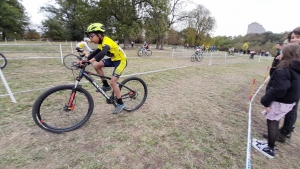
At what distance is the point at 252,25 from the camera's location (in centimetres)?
7788

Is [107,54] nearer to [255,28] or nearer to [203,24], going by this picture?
[203,24]

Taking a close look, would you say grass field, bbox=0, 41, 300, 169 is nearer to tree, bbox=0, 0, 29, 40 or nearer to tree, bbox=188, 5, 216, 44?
tree, bbox=188, 5, 216, 44

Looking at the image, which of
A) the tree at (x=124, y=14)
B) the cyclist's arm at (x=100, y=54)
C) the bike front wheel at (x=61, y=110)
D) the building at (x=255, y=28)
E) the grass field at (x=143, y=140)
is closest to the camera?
the grass field at (x=143, y=140)

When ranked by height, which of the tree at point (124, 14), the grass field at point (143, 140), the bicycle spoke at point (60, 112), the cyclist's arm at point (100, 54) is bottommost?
the grass field at point (143, 140)

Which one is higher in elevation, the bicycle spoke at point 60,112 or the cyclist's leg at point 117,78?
the cyclist's leg at point 117,78

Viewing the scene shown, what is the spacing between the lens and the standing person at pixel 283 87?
1.92 meters

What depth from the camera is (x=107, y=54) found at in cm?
274

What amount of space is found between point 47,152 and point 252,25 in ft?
328

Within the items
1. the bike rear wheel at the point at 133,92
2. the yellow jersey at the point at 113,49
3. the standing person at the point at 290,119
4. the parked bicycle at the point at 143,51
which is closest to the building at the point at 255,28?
the parked bicycle at the point at 143,51

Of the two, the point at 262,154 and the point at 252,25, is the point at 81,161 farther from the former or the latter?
the point at 252,25

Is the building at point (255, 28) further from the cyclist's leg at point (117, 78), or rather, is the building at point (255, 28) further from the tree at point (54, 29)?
the cyclist's leg at point (117, 78)

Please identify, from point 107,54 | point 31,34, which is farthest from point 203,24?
point 31,34

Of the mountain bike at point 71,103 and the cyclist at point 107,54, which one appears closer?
the mountain bike at point 71,103

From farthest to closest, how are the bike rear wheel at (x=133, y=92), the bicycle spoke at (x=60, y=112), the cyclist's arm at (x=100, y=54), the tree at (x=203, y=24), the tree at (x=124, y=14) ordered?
the tree at (x=203, y=24) < the tree at (x=124, y=14) < the bike rear wheel at (x=133, y=92) < the bicycle spoke at (x=60, y=112) < the cyclist's arm at (x=100, y=54)
